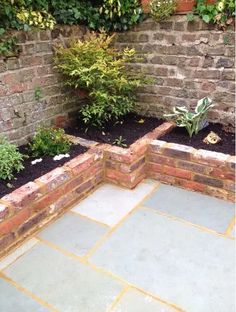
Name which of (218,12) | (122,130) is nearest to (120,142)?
(122,130)

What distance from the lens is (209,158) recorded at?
8.66 feet

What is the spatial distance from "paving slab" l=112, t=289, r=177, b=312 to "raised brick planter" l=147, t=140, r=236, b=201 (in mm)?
1224

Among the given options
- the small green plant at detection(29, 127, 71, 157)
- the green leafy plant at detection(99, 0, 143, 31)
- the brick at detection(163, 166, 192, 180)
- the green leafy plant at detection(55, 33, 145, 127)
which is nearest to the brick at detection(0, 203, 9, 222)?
the small green plant at detection(29, 127, 71, 157)

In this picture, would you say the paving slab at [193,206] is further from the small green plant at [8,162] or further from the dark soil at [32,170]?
the small green plant at [8,162]

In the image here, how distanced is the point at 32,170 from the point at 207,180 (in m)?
1.44

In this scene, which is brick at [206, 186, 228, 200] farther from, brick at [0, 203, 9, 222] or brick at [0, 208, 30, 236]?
brick at [0, 203, 9, 222]

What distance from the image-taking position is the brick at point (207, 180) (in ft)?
8.67

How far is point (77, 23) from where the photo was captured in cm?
315

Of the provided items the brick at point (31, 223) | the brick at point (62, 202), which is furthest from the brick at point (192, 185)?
the brick at point (31, 223)

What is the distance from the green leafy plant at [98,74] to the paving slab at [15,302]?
176 cm

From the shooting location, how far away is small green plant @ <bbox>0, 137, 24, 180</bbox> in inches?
95.2

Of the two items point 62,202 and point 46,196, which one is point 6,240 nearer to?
point 46,196

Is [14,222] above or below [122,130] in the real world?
below

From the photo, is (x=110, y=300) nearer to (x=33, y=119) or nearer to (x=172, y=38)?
(x=33, y=119)
